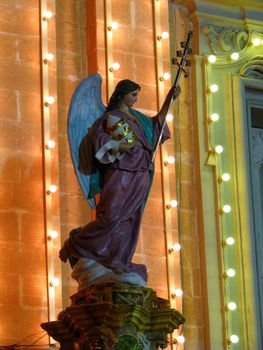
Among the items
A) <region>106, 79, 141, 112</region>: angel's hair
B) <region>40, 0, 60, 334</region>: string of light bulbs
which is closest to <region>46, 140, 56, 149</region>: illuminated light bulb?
<region>40, 0, 60, 334</region>: string of light bulbs

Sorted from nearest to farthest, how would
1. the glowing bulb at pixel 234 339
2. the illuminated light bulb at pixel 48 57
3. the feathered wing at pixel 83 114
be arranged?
the feathered wing at pixel 83 114
the illuminated light bulb at pixel 48 57
the glowing bulb at pixel 234 339

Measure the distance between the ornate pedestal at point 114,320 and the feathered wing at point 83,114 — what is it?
80cm

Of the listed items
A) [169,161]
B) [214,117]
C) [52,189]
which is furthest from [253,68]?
[52,189]

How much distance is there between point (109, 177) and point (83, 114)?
48 cm

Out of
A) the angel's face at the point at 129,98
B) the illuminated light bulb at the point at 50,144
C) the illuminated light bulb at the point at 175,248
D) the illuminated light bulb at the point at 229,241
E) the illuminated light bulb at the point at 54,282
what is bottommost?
the illuminated light bulb at the point at 54,282

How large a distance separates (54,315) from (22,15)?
2119 mm

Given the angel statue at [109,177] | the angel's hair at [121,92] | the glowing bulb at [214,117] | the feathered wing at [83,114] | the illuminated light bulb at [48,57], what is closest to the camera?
the angel statue at [109,177]

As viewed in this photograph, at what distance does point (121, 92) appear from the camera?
33.1ft

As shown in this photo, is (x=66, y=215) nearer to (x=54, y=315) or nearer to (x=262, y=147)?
(x=54, y=315)

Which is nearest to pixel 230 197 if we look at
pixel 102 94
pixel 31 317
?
pixel 102 94

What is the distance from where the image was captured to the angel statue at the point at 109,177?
969 cm

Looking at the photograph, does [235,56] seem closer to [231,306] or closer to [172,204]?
[172,204]

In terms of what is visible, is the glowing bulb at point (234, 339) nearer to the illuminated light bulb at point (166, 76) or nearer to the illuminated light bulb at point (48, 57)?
the illuminated light bulb at point (166, 76)

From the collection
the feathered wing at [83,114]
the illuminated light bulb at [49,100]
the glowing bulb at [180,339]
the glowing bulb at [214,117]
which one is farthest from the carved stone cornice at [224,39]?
the glowing bulb at [180,339]
